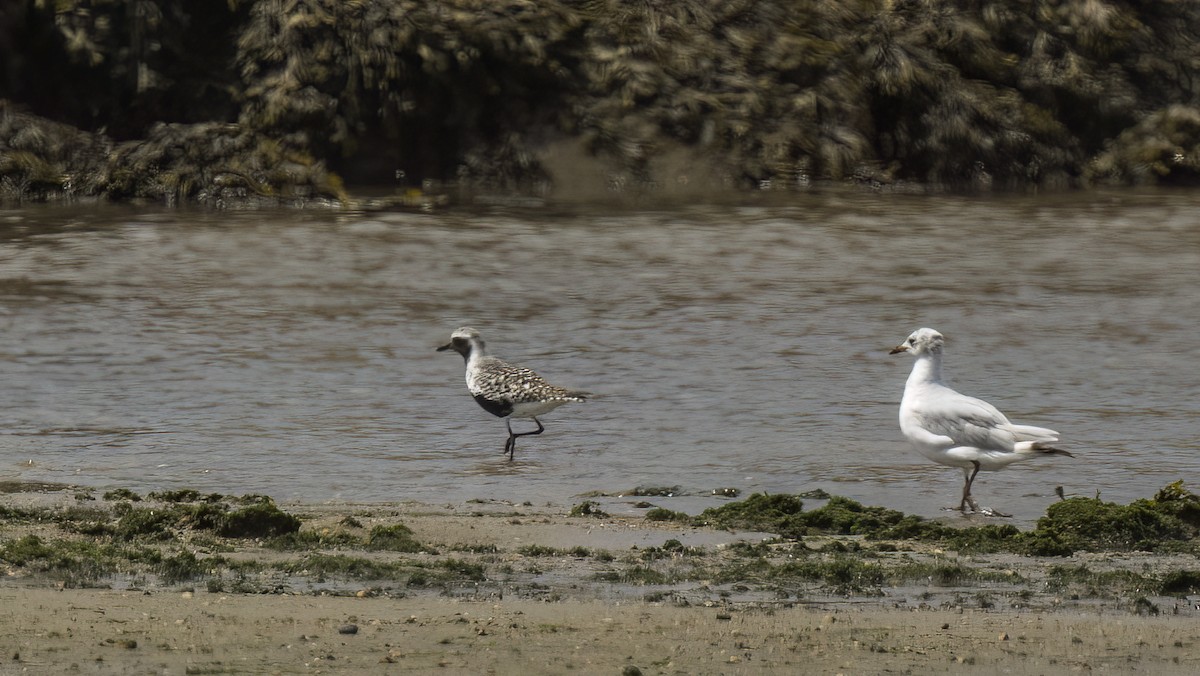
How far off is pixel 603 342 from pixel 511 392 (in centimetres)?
249

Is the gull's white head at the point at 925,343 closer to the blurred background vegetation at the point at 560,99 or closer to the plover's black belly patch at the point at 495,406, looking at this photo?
the plover's black belly patch at the point at 495,406

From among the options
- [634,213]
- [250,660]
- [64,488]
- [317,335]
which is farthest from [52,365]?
[634,213]

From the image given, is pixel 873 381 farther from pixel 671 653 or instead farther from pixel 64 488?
pixel 671 653

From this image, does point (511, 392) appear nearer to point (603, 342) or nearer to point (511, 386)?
point (511, 386)

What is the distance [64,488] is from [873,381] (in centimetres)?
501

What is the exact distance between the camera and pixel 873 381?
1055cm

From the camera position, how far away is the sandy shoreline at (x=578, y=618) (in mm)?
4977

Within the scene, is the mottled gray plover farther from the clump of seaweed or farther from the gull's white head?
the clump of seaweed

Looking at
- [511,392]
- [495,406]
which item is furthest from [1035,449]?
[495,406]

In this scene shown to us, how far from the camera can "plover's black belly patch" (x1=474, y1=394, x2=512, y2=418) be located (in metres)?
9.28

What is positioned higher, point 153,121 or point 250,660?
point 153,121

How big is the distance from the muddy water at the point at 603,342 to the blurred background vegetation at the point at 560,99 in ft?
4.69

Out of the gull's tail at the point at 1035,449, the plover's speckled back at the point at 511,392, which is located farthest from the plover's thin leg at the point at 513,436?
the gull's tail at the point at 1035,449

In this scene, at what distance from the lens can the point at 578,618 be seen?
5453 millimetres
